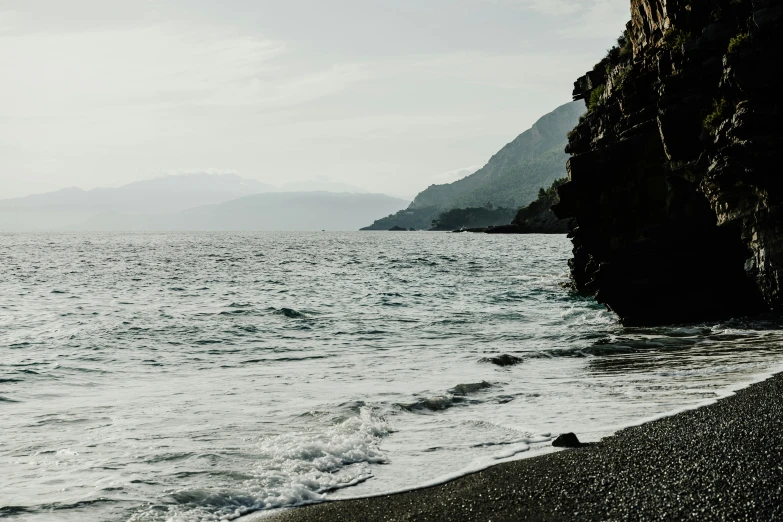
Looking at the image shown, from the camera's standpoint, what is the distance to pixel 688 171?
21594 millimetres

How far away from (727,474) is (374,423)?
6.21 meters

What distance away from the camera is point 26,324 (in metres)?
28.3

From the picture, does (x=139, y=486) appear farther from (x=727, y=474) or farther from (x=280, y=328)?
(x=280, y=328)

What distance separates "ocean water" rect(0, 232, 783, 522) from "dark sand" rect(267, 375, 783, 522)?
0.71 metres

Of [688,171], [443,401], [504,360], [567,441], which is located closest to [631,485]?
[567,441]

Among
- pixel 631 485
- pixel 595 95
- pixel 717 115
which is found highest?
pixel 595 95

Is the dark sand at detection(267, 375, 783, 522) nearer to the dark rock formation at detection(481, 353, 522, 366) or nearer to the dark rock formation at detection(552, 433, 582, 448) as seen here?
the dark rock formation at detection(552, 433, 582, 448)

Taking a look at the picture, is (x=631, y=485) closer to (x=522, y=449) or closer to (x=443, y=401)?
(x=522, y=449)

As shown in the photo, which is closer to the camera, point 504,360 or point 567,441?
point 567,441

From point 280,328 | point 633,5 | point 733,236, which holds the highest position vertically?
point 633,5

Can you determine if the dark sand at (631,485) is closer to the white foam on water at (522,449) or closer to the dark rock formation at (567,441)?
the white foam on water at (522,449)

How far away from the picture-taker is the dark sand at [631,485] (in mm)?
6777

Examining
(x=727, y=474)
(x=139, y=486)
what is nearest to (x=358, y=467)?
(x=139, y=486)

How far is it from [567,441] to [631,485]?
232 cm
